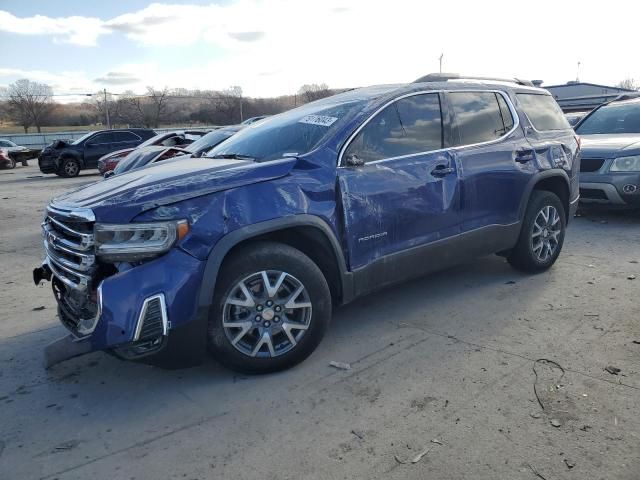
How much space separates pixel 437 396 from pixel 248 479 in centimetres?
123

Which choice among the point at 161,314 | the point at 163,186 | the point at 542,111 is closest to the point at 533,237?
the point at 542,111

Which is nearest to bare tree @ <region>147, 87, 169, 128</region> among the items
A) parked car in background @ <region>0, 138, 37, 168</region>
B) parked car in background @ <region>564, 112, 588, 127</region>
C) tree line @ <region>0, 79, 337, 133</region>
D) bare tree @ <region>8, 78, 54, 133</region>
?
tree line @ <region>0, 79, 337, 133</region>

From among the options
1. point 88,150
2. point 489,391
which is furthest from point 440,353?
point 88,150

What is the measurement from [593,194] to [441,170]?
482 centimetres

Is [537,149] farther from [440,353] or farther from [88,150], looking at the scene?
[88,150]

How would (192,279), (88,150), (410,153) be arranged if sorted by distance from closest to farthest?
(192,279) → (410,153) → (88,150)

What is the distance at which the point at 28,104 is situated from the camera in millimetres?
64625

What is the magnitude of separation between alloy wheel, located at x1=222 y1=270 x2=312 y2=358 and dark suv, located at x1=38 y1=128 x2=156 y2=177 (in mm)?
19434

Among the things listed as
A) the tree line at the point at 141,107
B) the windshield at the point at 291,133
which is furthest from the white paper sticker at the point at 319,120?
the tree line at the point at 141,107

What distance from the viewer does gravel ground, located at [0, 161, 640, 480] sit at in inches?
102

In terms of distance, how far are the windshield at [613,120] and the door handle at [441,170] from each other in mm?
6106

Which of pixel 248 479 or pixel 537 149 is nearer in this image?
pixel 248 479

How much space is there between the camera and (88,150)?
2067 centimetres

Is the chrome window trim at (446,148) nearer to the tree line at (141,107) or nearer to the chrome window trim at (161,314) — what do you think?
the chrome window trim at (161,314)
